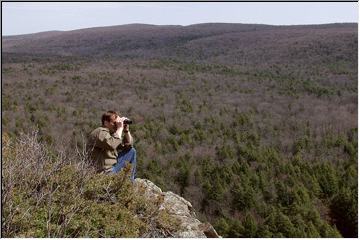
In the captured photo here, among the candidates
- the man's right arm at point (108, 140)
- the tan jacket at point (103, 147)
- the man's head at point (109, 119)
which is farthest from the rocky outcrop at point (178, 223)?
the man's head at point (109, 119)

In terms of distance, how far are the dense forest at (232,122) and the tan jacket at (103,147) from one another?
47 cm

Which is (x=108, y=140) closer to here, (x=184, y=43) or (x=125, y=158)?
(x=125, y=158)

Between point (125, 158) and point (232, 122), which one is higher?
point (125, 158)

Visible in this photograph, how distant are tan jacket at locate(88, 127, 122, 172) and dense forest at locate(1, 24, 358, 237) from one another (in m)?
0.47

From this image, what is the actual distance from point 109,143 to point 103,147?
0.16m

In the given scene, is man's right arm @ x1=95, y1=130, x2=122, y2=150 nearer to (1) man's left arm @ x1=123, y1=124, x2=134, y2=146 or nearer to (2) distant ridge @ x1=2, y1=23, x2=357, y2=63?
(1) man's left arm @ x1=123, y1=124, x2=134, y2=146

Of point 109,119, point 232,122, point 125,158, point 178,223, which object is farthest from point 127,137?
point 232,122

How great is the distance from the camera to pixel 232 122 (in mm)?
25109

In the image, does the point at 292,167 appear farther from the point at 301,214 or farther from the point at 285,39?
the point at 285,39

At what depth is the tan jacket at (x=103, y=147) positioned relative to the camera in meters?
6.14

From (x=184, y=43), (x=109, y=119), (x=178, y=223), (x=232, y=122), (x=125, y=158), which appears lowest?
(x=232, y=122)

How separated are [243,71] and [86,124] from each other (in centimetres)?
2564

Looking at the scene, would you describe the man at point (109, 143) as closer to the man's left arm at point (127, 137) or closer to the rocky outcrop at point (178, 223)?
the man's left arm at point (127, 137)

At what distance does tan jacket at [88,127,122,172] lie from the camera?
6.14 m
